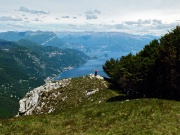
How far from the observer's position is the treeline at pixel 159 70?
54406 millimetres

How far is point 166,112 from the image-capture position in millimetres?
34781

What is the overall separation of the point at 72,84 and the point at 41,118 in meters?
50.2

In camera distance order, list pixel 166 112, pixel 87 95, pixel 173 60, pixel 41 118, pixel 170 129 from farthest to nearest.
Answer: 1. pixel 87 95
2. pixel 173 60
3. pixel 41 118
4. pixel 166 112
5. pixel 170 129

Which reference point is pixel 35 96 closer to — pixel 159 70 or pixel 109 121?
pixel 159 70

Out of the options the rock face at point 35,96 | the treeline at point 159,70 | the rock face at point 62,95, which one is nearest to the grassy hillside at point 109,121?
the treeline at point 159,70

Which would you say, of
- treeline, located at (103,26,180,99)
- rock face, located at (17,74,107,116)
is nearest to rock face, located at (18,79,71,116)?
rock face, located at (17,74,107,116)

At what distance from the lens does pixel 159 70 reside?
5981 cm

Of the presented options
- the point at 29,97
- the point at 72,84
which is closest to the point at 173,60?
the point at 72,84

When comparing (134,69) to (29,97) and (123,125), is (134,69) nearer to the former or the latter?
(123,125)

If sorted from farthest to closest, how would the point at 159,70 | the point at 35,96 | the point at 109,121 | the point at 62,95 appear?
the point at 35,96 → the point at 62,95 → the point at 159,70 → the point at 109,121

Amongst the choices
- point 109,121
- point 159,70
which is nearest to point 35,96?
point 159,70

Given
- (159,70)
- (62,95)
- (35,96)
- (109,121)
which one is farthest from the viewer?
(35,96)

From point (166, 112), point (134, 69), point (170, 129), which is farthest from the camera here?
point (134, 69)

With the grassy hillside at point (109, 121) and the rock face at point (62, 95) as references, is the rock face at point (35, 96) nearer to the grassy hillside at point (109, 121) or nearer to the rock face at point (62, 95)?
the rock face at point (62, 95)
